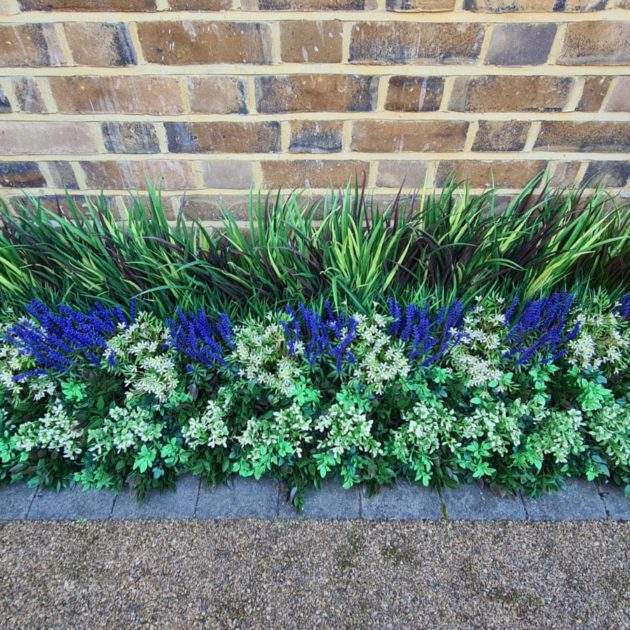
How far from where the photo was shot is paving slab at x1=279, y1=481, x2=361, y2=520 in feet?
5.65

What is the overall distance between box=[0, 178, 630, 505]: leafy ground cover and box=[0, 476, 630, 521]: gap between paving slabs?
0.06 meters

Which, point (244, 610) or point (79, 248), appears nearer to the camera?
point (244, 610)

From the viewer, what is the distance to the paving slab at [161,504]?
5.65ft

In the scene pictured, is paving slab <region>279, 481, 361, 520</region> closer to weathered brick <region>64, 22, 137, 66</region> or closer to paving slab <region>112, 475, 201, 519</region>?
paving slab <region>112, 475, 201, 519</region>

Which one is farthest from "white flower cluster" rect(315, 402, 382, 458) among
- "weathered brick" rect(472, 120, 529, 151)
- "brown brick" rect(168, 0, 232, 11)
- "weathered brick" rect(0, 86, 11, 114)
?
"weathered brick" rect(0, 86, 11, 114)

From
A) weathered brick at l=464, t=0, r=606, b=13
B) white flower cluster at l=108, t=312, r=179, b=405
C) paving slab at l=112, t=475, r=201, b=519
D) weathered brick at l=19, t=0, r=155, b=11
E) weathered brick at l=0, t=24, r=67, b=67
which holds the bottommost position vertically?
paving slab at l=112, t=475, r=201, b=519

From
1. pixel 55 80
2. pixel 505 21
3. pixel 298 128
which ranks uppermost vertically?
pixel 505 21

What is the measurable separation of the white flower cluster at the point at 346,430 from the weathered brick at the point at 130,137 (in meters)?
1.39

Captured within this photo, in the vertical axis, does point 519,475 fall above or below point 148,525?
above

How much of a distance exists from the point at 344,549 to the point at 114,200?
186 cm

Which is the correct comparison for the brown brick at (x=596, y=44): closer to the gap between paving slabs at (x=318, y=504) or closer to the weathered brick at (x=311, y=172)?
the weathered brick at (x=311, y=172)

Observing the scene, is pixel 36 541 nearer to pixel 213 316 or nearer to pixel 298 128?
pixel 213 316

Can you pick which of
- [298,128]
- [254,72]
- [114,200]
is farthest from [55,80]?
[298,128]

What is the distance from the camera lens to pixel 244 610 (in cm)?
148
